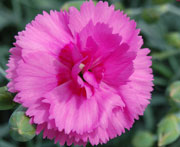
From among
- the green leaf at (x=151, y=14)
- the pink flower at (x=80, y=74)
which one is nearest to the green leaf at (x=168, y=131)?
the pink flower at (x=80, y=74)

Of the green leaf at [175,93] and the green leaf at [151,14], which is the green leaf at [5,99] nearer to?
the green leaf at [175,93]

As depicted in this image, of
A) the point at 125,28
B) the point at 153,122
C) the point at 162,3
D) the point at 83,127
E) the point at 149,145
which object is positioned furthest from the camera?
the point at 153,122

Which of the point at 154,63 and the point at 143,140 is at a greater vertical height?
the point at 154,63

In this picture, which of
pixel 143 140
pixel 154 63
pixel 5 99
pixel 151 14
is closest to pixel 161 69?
pixel 154 63

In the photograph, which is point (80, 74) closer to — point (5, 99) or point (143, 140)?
point (5, 99)

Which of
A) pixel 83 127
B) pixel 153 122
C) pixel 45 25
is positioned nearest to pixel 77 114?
pixel 83 127

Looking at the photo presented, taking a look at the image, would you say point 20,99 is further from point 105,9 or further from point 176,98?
point 176,98
